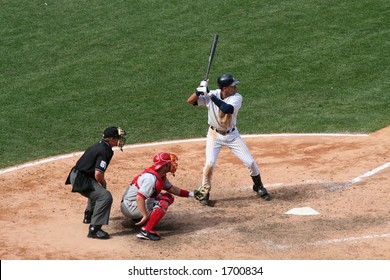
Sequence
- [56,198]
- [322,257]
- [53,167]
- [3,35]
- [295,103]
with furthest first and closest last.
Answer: [3,35] → [295,103] → [53,167] → [56,198] → [322,257]

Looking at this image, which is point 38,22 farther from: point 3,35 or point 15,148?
point 15,148

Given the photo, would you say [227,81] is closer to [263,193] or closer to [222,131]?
[222,131]

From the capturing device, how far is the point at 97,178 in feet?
41.5

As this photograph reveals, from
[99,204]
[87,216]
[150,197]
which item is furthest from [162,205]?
[87,216]

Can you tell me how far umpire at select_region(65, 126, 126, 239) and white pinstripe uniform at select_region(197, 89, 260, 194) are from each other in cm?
196

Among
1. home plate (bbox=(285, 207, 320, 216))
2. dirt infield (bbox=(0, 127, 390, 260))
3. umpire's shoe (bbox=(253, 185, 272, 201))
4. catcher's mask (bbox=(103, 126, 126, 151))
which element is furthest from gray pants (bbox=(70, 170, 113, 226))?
home plate (bbox=(285, 207, 320, 216))

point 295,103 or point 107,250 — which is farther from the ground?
point 107,250

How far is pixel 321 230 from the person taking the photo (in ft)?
42.1

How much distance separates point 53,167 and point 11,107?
4591 millimetres

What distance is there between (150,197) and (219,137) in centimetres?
214

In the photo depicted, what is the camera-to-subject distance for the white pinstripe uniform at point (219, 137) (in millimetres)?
14180

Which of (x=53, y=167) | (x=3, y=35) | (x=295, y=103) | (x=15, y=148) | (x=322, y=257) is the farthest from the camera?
(x=3, y=35)

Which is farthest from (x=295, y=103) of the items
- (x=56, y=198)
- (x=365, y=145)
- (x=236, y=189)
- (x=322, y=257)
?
(x=322, y=257)

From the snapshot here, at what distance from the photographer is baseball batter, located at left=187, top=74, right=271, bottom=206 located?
14.0 m
